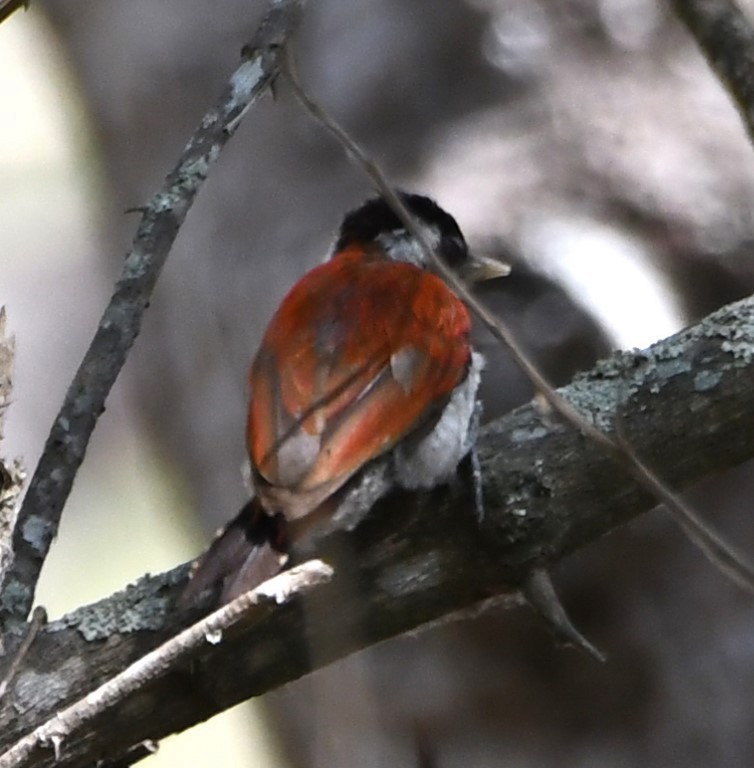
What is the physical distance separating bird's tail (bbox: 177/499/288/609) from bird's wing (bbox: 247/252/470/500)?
75 mm

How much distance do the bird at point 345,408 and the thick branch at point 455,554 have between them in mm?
88

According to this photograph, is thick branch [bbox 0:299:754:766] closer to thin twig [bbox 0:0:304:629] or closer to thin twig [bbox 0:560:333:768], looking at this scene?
thin twig [bbox 0:0:304:629]

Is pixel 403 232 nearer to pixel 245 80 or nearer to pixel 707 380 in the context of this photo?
pixel 245 80

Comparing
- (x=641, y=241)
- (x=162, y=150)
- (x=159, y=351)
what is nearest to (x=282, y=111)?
(x=162, y=150)

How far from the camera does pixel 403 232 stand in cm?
251

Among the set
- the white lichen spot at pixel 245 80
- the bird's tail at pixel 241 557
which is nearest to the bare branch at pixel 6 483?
the bird's tail at pixel 241 557

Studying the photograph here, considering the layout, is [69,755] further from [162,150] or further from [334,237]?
[162,150]

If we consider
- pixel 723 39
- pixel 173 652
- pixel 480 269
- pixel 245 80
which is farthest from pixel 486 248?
pixel 173 652

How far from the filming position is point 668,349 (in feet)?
5.99

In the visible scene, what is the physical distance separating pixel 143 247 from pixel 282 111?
1.12 meters

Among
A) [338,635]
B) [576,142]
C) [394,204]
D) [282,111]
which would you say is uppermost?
[282,111]

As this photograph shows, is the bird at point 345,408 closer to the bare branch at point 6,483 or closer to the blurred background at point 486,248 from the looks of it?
the bare branch at point 6,483

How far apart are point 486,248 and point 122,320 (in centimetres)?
101

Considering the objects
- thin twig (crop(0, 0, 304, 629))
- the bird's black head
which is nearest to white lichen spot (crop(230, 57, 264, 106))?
thin twig (crop(0, 0, 304, 629))
